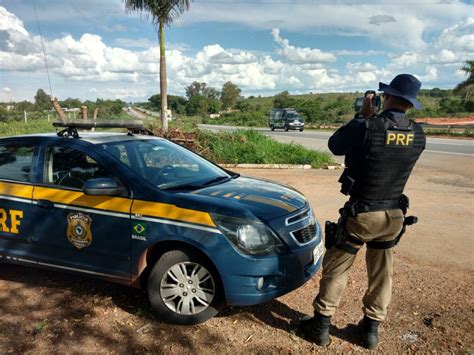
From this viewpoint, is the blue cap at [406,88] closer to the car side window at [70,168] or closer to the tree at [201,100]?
the car side window at [70,168]

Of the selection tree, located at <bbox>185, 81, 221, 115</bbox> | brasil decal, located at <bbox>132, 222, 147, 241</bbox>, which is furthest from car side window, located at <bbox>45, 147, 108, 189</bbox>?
tree, located at <bbox>185, 81, 221, 115</bbox>

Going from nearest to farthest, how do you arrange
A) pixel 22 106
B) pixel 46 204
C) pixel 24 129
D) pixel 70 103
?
pixel 46 204 → pixel 24 129 → pixel 70 103 → pixel 22 106

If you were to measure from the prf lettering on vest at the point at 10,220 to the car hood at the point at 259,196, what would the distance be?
5.74 feet

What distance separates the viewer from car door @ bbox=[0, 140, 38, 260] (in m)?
3.99

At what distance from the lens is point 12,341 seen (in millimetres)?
3293

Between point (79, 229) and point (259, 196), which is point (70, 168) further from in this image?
point (259, 196)

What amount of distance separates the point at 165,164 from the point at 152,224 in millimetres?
1042

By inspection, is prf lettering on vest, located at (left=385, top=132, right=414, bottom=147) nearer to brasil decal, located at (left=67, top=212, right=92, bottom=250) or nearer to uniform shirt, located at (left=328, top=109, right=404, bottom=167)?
uniform shirt, located at (left=328, top=109, right=404, bottom=167)

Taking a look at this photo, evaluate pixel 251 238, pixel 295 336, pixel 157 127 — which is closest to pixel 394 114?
pixel 251 238

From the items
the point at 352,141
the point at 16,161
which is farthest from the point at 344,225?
the point at 16,161

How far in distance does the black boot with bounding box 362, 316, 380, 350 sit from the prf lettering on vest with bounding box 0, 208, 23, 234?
320cm

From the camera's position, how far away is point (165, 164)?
435cm

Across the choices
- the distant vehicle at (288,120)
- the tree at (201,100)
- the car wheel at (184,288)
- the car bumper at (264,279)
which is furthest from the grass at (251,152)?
the tree at (201,100)

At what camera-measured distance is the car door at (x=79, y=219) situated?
11.8 feet
